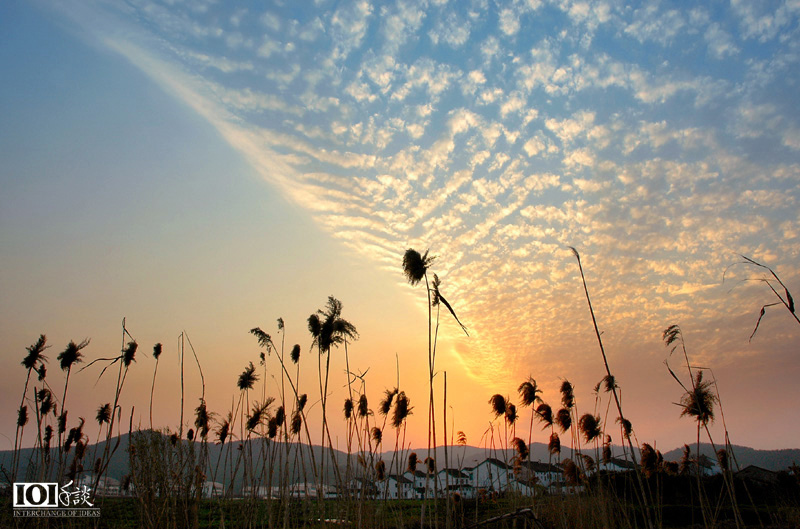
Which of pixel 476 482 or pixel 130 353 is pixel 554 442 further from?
pixel 130 353

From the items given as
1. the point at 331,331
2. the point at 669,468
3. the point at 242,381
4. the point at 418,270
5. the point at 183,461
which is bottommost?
the point at 669,468

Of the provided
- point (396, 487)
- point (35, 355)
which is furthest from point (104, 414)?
point (396, 487)

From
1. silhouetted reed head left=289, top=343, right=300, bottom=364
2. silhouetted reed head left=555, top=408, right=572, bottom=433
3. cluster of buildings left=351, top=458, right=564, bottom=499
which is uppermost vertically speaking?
silhouetted reed head left=289, top=343, right=300, bottom=364

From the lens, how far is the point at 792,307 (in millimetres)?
4012

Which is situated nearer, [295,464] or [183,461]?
[183,461]

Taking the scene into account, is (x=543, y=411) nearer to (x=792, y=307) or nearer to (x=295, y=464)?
(x=295, y=464)

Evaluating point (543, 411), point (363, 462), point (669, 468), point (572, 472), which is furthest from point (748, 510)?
point (363, 462)

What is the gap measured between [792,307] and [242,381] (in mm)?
9467

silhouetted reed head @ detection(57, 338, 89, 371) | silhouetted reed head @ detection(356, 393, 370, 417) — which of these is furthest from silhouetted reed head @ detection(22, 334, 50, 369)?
silhouetted reed head @ detection(356, 393, 370, 417)

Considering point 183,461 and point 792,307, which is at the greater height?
point 792,307

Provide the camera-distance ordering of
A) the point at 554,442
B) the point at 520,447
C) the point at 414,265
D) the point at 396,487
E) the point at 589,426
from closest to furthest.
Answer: the point at 414,265 < the point at 396,487 < the point at 589,426 < the point at 554,442 < the point at 520,447

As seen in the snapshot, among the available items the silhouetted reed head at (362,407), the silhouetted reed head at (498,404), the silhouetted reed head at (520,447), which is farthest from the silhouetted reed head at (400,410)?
the silhouetted reed head at (520,447)

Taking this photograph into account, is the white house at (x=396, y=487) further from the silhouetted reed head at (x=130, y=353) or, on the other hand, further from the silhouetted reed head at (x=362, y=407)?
the silhouetted reed head at (x=130, y=353)

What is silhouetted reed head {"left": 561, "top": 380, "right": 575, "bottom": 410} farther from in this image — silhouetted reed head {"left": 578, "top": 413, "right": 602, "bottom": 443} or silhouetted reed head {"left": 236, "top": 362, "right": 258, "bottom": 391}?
silhouetted reed head {"left": 236, "top": 362, "right": 258, "bottom": 391}
